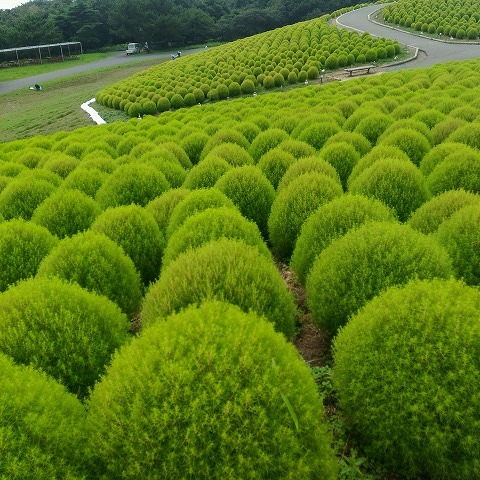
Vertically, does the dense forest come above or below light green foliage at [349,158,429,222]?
above

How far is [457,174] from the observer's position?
7.11 metres

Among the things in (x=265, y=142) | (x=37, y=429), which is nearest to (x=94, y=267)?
(x=37, y=429)

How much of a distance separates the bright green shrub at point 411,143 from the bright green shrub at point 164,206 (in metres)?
4.45

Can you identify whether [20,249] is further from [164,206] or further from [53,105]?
[53,105]

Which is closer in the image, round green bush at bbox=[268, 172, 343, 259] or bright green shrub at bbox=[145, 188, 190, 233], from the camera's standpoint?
round green bush at bbox=[268, 172, 343, 259]

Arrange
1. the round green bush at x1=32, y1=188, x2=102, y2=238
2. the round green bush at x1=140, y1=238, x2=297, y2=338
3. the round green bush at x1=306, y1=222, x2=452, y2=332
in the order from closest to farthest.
Answer: the round green bush at x1=140, y1=238, x2=297, y2=338, the round green bush at x1=306, y1=222, x2=452, y2=332, the round green bush at x1=32, y1=188, x2=102, y2=238

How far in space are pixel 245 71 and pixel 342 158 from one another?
85.4ft

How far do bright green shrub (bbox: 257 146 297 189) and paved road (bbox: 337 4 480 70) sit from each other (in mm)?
26091

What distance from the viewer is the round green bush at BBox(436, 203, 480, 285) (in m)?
5.00

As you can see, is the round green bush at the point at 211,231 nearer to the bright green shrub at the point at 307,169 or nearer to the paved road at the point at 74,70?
the bright green shrub at the point at 307,169

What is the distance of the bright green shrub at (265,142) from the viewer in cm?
1070

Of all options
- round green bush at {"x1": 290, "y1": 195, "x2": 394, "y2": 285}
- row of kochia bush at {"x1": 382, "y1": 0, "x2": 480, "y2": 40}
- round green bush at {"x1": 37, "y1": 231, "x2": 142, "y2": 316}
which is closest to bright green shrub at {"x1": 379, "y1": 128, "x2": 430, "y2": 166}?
round green bush at {"x1": 290, "y1": 195, "x2": 394, "y2": 285}

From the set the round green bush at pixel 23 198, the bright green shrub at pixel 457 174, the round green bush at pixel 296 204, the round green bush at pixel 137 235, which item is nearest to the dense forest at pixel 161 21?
the round green bush at pixel 23 198

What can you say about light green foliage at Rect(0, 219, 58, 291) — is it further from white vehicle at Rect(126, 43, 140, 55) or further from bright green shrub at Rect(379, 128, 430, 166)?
white vehicle at Rect(126, 43, 140, 55)
